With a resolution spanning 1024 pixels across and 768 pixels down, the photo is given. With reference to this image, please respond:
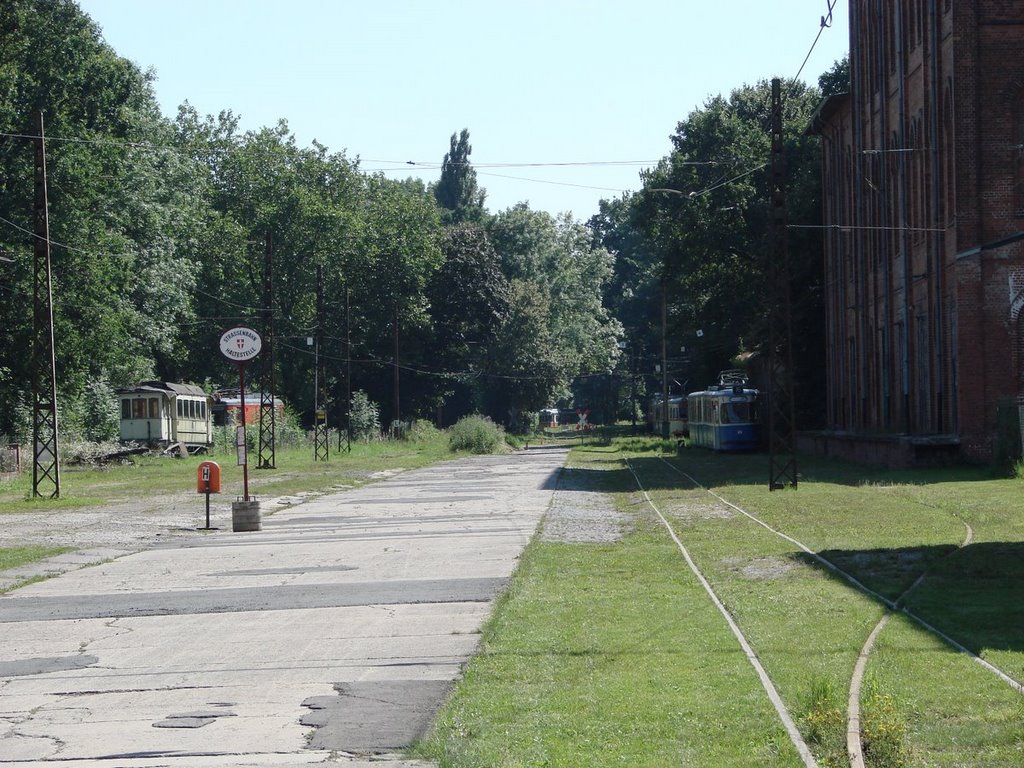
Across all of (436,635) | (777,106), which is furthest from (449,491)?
(436,635)

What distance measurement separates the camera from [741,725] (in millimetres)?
7895

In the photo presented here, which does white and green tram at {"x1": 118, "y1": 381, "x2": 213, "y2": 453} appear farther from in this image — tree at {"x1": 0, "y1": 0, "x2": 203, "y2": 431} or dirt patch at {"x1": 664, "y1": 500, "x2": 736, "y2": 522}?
dirt patch at {"x1": 664, "y1": 500, "x2": 736, "y2": 522}

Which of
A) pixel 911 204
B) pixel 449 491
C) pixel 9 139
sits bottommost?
pixel 449 491

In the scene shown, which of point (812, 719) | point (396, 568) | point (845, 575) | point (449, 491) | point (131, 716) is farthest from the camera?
point (449, 491)

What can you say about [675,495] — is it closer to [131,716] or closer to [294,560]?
[294,560]

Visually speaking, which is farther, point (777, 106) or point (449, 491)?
point (449, 491)

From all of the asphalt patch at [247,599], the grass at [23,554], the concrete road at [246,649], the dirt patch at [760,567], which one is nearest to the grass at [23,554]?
the grass at [23,554]

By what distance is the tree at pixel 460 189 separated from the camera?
426 feet

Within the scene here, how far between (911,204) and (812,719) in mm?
37891

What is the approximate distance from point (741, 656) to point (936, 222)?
31.9 m

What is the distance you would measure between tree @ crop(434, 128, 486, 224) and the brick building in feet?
261

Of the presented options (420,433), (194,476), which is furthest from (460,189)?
(194,476)

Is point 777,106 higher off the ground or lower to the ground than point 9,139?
lower

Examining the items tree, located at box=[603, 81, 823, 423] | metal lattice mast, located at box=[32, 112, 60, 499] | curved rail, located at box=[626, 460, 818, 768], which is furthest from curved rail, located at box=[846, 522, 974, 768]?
tree, located at box=[603, 81, 823, 423]
